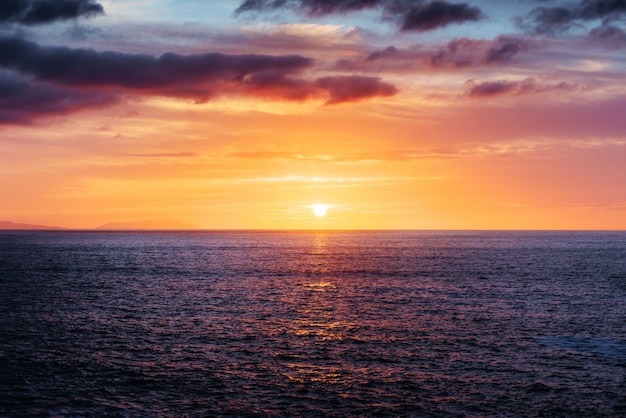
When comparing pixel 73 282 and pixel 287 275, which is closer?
pixel 73 282

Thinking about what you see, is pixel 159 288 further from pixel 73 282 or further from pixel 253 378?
pixel 253 378

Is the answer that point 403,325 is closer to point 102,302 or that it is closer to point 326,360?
point 326,360

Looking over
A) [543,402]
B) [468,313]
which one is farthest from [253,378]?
[468,313]

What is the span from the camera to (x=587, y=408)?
37500 millimetres

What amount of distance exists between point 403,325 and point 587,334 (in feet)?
65.3

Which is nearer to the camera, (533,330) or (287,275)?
(533,330)

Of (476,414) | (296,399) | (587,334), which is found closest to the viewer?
(476,414)

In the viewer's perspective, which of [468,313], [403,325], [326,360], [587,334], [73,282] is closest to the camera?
[326,360]

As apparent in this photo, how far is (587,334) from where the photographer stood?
60.9 meters

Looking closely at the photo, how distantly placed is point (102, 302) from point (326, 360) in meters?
48.4

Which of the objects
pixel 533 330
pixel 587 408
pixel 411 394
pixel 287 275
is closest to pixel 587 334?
pixel 533 330

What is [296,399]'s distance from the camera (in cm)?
3931

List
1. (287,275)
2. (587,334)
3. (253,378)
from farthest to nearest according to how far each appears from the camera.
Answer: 1. (287,275)
2. (587,334)
3. (253,378)

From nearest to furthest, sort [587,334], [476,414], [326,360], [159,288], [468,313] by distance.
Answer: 1. [476,414]
2. [326,360]
3. [587,334]
4. [468,313]
5. [159,288]
